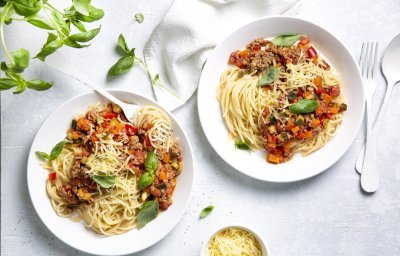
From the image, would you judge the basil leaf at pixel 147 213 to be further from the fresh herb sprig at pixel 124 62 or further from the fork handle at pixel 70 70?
the fresh herb sprig at pixel 124 62

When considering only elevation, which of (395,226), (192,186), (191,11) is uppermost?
(191,11)

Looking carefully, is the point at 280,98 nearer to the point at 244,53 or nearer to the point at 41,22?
the point at 244,53

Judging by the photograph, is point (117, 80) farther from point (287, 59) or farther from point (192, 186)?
point (287, 59)

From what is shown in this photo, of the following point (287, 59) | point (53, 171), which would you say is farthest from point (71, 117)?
point (287, 59)

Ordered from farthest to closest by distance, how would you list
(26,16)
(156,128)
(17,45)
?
1. (17,45)
2. (156,128)
3. (26,16)

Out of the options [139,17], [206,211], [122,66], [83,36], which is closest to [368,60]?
[206,211]
